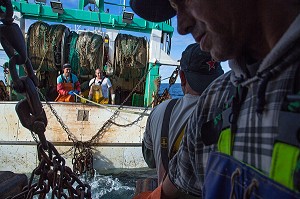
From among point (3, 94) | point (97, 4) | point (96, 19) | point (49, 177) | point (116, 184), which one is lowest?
point (116, 184)

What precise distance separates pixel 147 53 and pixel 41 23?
9.66 feet

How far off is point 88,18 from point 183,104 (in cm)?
634

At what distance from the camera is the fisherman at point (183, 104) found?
1885mm

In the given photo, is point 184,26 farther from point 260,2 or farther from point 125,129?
point 125,129

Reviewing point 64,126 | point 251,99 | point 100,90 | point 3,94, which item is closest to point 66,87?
point 100,90

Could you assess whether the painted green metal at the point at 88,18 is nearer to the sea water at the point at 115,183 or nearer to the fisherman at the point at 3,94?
the fisherman at the point at 3,94

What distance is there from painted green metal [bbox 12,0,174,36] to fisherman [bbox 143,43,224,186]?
573cm

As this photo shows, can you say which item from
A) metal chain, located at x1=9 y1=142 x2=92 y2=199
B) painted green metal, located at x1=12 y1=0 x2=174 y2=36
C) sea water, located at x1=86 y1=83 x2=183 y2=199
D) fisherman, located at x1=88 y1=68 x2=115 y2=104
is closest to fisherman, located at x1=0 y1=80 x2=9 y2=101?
painted green metal, located at x1=12 y1=0 x2=174 y2=36

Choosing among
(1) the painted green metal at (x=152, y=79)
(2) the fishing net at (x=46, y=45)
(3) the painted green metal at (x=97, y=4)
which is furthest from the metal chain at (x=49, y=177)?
(3) the painted green metal at (x=97, y=4)

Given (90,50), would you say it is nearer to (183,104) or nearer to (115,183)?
(115,183)

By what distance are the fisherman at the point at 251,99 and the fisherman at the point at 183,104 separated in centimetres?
78

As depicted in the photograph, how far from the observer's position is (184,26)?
3.43ft

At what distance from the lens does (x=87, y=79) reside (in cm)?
879

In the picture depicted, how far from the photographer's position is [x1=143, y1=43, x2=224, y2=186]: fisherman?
1885 mm
